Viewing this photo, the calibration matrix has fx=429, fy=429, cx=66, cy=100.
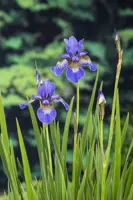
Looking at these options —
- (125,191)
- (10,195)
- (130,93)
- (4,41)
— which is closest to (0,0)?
(4,41)

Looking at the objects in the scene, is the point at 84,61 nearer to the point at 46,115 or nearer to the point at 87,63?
the point at 87,63

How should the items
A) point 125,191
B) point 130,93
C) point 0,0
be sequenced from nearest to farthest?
point 125,191
point 0,0
point 130,93

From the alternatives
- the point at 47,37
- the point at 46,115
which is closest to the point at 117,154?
the point at 46,115

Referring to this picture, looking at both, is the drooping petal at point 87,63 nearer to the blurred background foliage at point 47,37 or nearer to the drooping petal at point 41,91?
the drooping petal at point 41,91

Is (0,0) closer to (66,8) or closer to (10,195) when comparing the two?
(66,8)

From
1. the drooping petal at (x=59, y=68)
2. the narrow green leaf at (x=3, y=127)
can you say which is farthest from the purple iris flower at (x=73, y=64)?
the narrow green leaf at (x=3, y=127)
